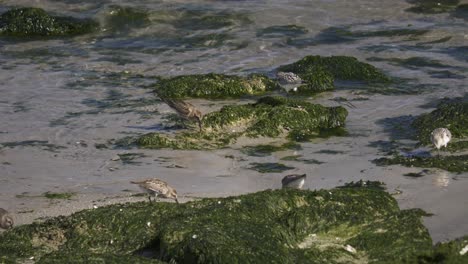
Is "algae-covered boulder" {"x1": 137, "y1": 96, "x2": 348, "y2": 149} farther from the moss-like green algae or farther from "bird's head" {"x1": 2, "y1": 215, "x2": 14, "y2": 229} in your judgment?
"bird's head" {"x1": 2, "y1": 215, "x2": 14, "y2": 229}

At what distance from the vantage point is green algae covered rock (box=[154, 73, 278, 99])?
14.2 m

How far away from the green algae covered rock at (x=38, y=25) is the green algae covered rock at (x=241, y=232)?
10.8 meters

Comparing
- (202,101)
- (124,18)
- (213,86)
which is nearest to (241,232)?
(202,101)

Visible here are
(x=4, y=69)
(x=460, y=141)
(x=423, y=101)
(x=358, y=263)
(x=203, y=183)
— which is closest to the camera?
(x=358, y=263)

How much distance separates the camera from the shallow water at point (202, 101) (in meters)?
10.3

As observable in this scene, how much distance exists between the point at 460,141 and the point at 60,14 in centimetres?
1087

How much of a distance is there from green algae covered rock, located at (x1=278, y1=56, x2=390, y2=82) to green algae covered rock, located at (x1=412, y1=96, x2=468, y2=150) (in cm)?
213

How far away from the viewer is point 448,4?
65.6 feet

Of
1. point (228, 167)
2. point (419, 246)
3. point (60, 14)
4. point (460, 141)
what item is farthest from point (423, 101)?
point (60, 14)

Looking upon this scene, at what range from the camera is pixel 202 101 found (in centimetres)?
1399

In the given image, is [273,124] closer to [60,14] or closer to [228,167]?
[228,167]

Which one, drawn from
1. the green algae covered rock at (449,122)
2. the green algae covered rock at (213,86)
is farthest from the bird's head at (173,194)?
the green algae covered rock at (213,86)

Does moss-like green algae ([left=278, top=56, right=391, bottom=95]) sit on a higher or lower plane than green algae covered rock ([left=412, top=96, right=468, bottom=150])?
lower

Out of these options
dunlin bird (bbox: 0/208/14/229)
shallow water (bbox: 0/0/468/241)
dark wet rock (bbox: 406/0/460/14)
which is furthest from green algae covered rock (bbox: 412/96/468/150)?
dark wet rock (bbox: 406/0/460/14)
